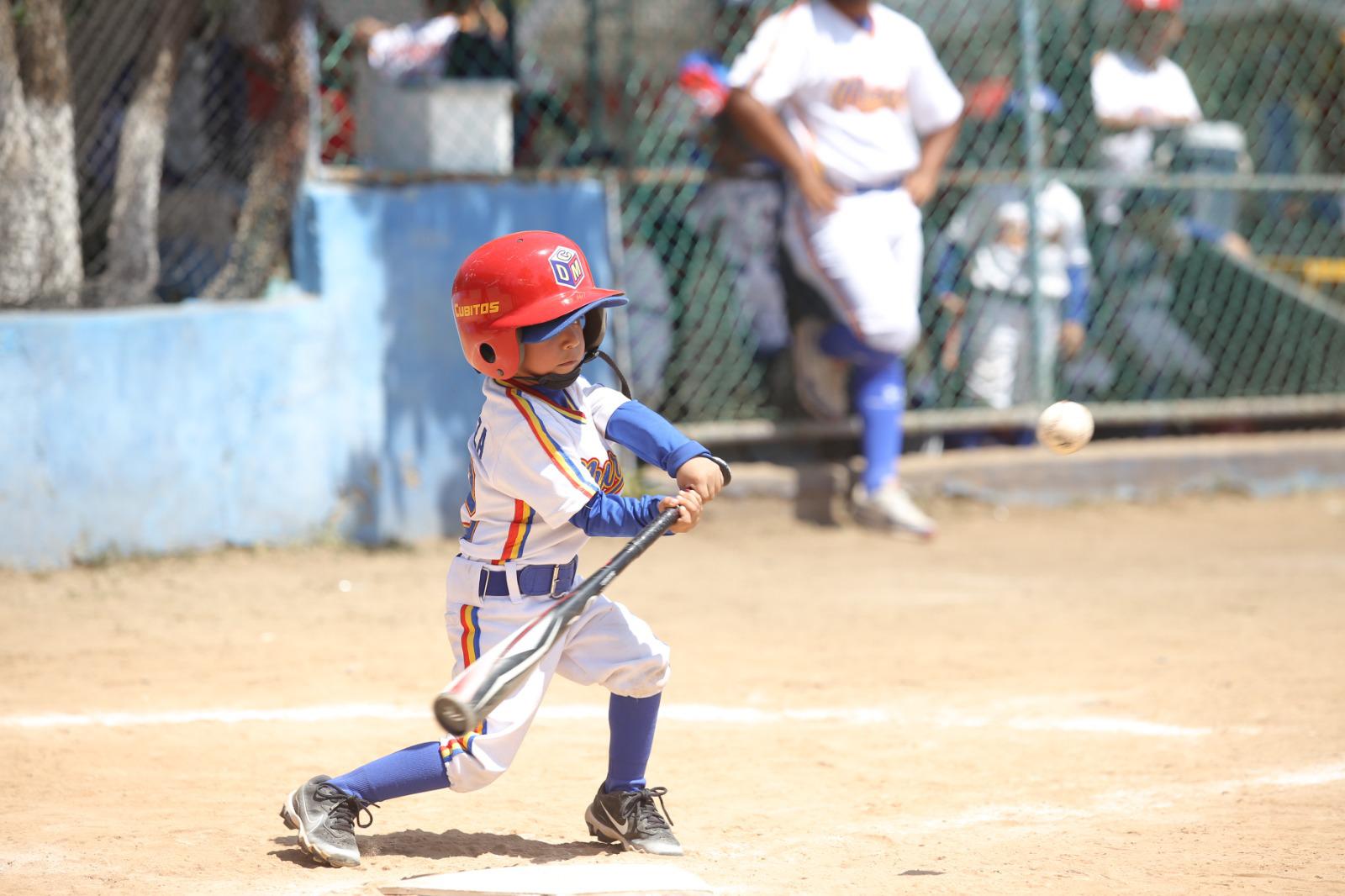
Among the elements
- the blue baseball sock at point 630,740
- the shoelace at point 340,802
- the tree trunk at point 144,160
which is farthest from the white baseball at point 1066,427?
the tree trunk at point 144,160

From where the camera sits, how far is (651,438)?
3.27 m

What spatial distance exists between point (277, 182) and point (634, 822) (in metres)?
4.33

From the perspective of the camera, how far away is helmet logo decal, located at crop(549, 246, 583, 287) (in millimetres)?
3246

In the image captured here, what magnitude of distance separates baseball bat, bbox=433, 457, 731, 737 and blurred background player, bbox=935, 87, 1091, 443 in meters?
5.25

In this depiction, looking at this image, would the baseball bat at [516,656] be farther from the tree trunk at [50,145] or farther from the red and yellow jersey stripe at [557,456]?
the tree trunk at [50,145]

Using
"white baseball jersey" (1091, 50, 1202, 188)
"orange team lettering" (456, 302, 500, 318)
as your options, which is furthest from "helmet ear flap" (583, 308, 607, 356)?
"white baseball jersey" (1091, 50, 1202, 188)

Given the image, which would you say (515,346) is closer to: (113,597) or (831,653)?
(831,653)

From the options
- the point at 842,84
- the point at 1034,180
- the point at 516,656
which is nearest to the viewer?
the point at 516,656

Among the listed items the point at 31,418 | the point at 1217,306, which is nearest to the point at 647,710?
the point at 31,418

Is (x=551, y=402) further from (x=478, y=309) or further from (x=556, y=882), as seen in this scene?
(x=556, y=882)

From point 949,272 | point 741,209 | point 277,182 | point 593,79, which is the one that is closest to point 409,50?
point 593,79

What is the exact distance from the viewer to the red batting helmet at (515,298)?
10.5 ft

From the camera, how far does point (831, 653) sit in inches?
214

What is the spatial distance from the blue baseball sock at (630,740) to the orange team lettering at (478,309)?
0.92 meters
